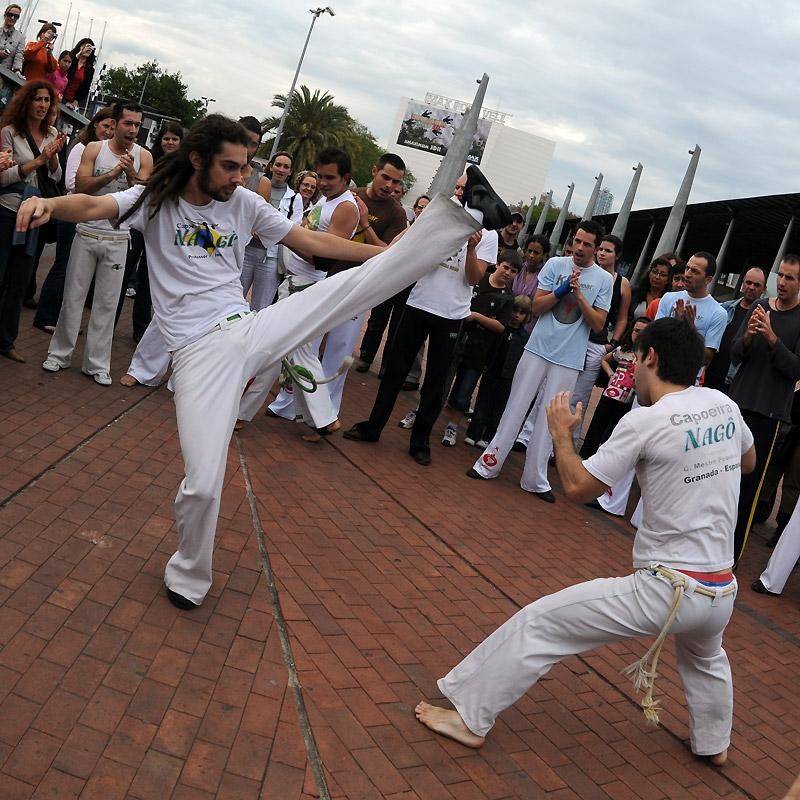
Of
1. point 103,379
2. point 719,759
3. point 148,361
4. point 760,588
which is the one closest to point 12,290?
point 103,379

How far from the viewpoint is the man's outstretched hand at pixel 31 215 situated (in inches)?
139

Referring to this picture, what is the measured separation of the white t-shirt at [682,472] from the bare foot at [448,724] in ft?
3.28

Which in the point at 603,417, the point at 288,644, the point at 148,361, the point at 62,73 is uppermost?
the point at 62,73

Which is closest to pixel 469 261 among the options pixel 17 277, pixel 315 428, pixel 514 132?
pixel 315 428

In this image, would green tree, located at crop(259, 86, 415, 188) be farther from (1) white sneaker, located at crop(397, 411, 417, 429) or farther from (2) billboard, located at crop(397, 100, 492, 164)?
(2) billboard, located at crop(397, 100, 492, 164)

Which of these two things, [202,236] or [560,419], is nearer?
[560,419]

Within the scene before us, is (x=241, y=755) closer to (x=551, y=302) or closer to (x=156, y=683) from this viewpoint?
(x=156, y=683)

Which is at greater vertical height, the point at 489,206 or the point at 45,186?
the point at 489,206

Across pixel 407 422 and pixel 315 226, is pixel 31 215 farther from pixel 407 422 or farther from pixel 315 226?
pixel 407 422

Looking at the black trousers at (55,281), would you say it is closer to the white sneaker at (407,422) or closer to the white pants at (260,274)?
the white pants at (260,274)

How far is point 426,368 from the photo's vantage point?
731 centimetres

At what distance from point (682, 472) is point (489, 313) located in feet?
17.0

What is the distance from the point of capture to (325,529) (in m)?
5.38

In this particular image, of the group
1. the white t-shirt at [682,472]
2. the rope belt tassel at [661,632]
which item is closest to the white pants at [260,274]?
the white t-shirt at [682,472]
